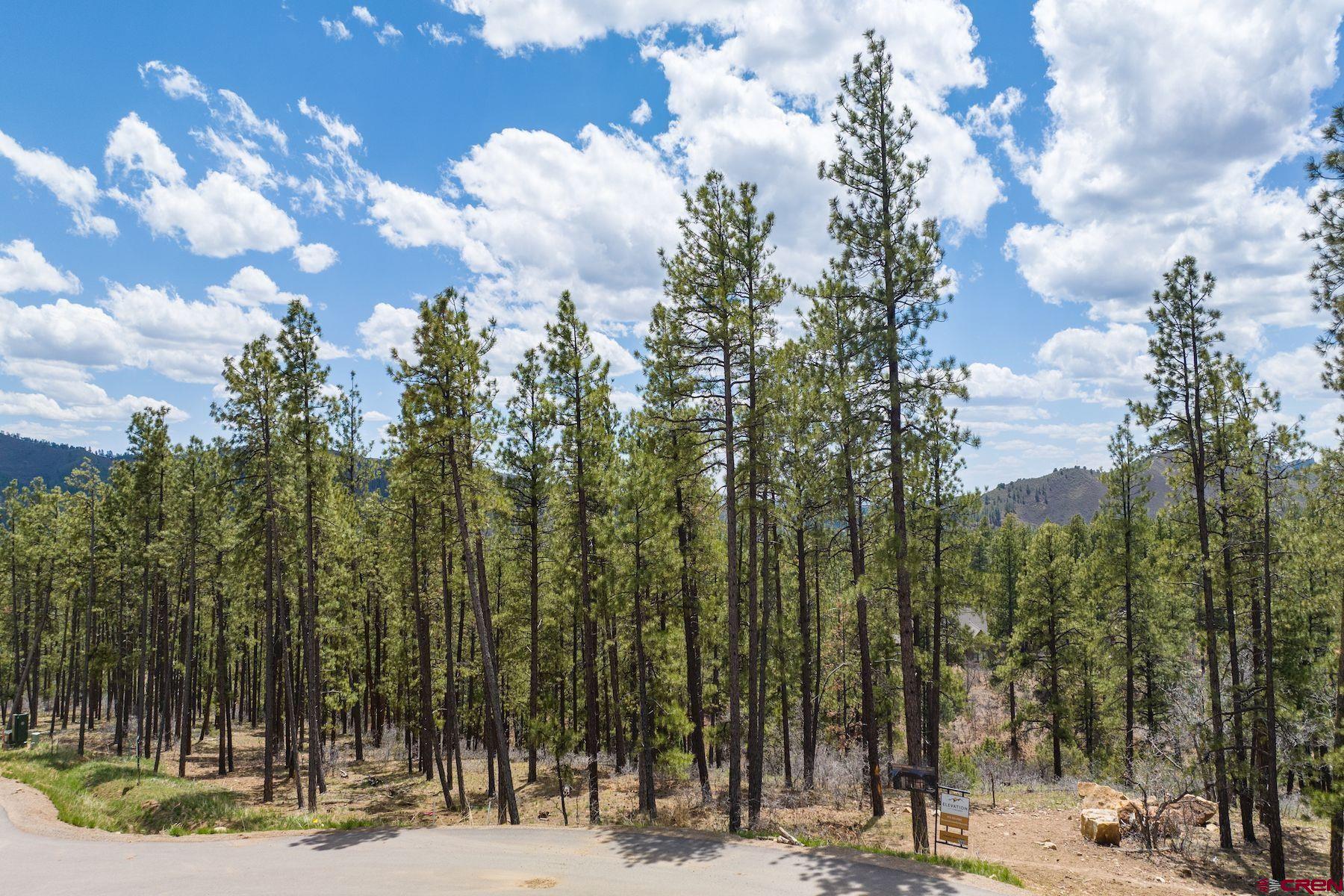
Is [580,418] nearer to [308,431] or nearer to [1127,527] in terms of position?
[308,431]

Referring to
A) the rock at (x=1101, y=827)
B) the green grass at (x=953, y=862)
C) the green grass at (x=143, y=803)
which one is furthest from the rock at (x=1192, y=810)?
the green grass at (x=143, y=803)

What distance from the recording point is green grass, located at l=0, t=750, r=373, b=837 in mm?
15719

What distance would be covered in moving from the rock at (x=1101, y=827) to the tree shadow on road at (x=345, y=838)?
54.7ft

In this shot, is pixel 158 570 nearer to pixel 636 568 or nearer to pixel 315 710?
pixel 315 710

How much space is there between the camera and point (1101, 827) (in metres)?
16.4

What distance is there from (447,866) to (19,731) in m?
34.0

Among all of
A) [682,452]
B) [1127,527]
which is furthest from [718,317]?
[1127,527]

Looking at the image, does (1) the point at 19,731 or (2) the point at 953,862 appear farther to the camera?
(1) the point at 19,731

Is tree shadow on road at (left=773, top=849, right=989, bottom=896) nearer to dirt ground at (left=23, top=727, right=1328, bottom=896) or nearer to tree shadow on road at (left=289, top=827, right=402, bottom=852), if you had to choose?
dirt ground at (left=23, top=727, right=1328, bottom=896)

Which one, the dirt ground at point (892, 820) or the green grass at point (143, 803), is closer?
the dirt ground at point (892, 820)

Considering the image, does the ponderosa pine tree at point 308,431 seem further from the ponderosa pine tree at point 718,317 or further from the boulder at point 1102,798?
the boulder at point 1102,798

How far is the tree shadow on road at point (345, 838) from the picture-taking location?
12430 mm

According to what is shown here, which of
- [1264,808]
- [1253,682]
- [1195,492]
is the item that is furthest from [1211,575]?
[1264,808]

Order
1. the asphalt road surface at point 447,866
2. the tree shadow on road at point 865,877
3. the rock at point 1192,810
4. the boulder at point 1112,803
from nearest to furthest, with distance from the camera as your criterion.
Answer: the tree shadow on road at point 865,877 → the asphalt road surface at point 447,866 → the boulder at point 1112,803 → the rock at point 1192,810
